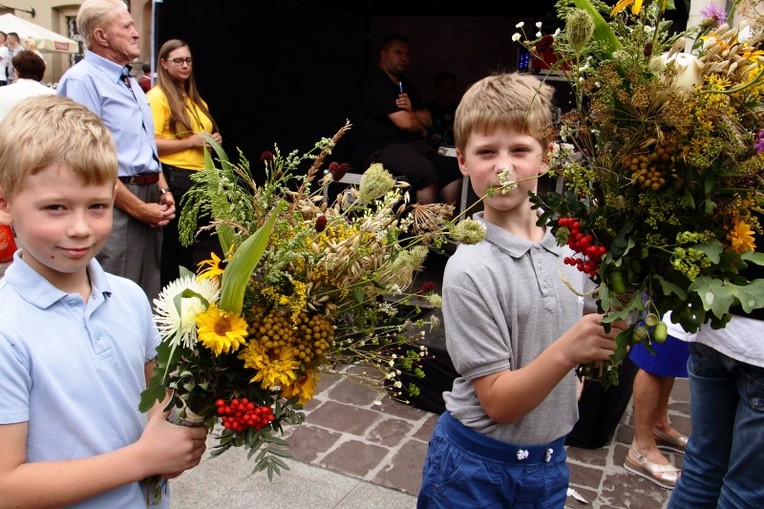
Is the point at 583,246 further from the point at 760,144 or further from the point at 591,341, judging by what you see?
the point at 760,144

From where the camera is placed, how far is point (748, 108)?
124 centimetres

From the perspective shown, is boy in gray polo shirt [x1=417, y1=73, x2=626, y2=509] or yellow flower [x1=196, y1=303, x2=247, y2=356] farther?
boy in gray polo shirt [x1=417, y1=73, x2=626, y2=509]

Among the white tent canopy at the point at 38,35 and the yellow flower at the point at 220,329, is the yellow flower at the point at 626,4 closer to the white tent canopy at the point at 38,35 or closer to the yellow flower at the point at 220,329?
the yellow flower at the point at 220,329

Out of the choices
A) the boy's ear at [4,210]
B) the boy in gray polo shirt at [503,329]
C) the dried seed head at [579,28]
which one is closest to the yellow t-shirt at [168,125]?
the boy in gray polo shirt at [503,329]

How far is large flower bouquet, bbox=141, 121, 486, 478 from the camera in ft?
4.09

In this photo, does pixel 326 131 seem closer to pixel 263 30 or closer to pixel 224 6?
pixel 263 30

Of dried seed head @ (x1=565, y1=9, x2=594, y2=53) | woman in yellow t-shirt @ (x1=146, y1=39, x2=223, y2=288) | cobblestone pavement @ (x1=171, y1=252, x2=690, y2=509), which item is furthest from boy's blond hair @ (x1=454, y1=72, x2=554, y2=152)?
woman in yellow t-shirt @ (x1=146, y1=39, x2=223, y2=288)

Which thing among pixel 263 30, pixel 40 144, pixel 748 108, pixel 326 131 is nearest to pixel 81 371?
pixel 40 144

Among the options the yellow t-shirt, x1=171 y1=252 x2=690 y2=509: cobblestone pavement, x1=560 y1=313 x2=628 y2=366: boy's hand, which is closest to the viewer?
x1=560 y1=313 x2=628 y2=366: boy's hand

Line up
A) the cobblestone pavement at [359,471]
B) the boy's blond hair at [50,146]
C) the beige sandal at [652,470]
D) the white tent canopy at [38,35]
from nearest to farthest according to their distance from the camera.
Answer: the boy's blond hair at [50,146], the cobblestone pavement at [359,471], the beige sandal at [652,470], the white tent canopy at [38,35]

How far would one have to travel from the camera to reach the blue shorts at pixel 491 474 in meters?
1.79

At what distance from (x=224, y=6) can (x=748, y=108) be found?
654 cm

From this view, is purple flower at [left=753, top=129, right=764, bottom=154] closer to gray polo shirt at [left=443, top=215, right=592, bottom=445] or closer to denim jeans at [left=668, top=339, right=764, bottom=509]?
gray polo shirt at [left=443, top=215, right=592, bottom=445]

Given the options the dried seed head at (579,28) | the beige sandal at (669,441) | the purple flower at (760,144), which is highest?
the dried seed head at (579,28)
